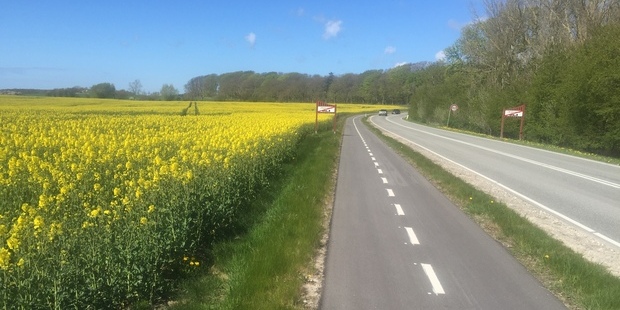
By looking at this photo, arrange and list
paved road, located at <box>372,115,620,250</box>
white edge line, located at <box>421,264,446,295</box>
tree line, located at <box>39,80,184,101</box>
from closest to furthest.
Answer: white edge line, located at <box>421,264,446,295</box> < paved road, located at <box>372,115,620,250</box> < tree line, located at <box>39,80,184,101</box>

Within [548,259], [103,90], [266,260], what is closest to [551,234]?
[548,259]

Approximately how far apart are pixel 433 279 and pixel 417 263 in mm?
572

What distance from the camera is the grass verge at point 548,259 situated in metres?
5.20

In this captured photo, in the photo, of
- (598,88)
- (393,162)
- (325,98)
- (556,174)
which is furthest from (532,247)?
(325,98)

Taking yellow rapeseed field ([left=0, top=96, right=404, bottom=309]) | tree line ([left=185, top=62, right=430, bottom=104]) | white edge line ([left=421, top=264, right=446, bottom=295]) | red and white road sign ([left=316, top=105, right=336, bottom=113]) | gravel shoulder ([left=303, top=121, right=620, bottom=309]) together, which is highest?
tree line ([left=185, top=62, right=430, bottom=104])

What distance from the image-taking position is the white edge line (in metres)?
5.35

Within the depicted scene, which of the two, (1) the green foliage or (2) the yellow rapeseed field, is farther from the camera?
(1) the green foliage

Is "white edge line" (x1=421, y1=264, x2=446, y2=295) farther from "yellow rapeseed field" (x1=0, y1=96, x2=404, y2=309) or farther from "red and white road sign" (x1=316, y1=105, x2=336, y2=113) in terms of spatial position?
"red and white road sign" (x1=316, y1=105, x2=336, y2=113)

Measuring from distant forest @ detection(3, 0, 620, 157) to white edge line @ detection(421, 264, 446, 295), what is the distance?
24.5m

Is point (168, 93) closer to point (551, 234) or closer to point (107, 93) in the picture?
point (107, 93)

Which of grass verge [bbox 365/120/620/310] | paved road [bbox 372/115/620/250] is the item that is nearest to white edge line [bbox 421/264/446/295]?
grass verge [bbox 365/120/620/310]

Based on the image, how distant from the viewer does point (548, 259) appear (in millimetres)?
6355

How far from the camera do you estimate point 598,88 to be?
89.5ft

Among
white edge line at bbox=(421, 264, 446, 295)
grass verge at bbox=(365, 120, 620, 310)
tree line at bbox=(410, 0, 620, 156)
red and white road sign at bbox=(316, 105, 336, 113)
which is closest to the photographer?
grass verge at bbox=(365, 120, 620, 310)
